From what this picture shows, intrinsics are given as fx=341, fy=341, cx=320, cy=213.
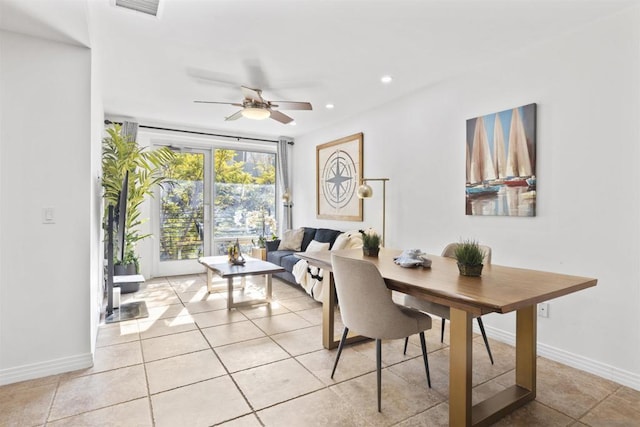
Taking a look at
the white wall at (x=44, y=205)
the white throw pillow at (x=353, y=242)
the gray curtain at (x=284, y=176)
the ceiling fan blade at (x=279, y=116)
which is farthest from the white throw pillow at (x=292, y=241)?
the white wall at (x=44, y=205)

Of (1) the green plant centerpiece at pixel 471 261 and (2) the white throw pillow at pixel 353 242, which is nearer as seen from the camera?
(1) the green plant centerpiece at pixel 471 261

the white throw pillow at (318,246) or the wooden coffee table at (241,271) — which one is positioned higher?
the white throw pillow at (318,246)

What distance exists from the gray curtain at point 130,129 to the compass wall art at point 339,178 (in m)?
2.79

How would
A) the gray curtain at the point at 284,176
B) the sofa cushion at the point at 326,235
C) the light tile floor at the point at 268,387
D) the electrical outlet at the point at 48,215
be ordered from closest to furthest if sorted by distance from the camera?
the light tile floor at the point at 268,387 → the electrical outlet at the point at 48,215 → the sofa cushion at the point at 326,235 → the gray curtain at the point at 284,176

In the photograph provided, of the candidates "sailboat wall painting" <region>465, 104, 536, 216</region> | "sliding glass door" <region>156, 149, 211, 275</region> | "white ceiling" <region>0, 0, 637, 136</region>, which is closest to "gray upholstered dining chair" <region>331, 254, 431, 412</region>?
"sailboat wall painting" <region>465, 104, 536, 216</region>

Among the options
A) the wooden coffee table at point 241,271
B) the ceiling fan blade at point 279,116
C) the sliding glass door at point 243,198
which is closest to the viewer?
the ceiling fan blade at point 279,116

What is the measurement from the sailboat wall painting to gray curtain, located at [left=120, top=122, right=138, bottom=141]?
4.51 metres

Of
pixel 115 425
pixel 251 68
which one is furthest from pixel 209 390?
pixel 251 68

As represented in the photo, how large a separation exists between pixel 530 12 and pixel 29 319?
4.02 metres

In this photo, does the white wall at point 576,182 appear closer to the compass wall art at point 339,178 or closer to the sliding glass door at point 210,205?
the compass wall art at point 339,178

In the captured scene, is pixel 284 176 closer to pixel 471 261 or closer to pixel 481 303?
pixel 471 261

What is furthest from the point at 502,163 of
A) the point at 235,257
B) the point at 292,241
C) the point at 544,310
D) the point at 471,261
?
the point at 292,241

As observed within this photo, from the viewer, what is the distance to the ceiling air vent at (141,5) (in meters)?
2.21

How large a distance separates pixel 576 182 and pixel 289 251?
12.8ft
